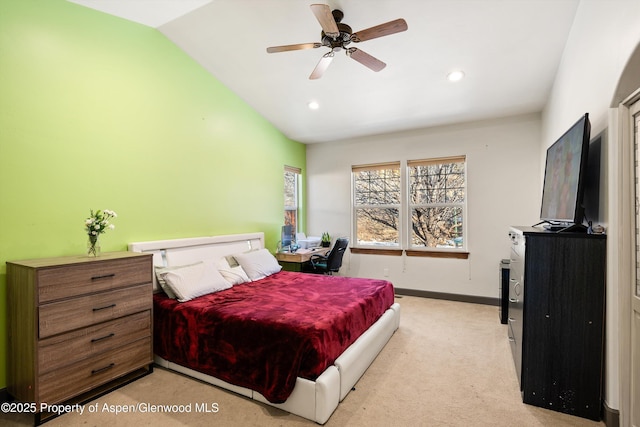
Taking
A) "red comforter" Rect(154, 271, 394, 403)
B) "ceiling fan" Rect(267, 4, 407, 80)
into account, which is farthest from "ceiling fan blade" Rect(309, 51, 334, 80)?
"red comforter" Rect(154, 271, 394, 403)

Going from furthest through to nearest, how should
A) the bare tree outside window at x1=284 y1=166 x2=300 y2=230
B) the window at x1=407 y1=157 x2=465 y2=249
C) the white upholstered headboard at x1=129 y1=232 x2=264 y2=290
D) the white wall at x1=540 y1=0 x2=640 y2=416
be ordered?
the bare tree outside window at x1=284 y1=166 x2=300 y2=230 < the window at x1=407 y1=157 x2=465 y2=249 < the white upholstered headboard at x1=129 y1=232 x2=264 y2=290 < the white wall at x1=540 y1=0 x2=640 y2=416

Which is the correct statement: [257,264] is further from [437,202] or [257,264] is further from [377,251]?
[437,202]

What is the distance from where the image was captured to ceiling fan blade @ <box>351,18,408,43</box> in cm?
212

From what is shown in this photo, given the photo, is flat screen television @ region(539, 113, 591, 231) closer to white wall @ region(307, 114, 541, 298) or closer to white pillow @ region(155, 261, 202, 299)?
white wall @ region(307, 114, 541, 298)

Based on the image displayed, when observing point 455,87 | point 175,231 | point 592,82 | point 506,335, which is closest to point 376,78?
point 455,87

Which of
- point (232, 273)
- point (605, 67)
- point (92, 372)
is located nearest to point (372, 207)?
point (232, 273)

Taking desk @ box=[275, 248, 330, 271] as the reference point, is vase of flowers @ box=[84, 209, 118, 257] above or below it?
above

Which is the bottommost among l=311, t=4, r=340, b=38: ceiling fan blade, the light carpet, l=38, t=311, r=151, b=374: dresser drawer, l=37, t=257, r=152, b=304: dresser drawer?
the light carpet

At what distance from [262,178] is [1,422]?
3.55 metres

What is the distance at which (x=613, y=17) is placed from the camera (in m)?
1.84

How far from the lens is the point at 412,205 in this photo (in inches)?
196

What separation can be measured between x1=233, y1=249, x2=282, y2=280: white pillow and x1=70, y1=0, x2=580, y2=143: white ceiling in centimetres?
217

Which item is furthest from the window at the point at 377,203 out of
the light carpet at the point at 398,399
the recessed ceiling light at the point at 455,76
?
the light carpet at the point at 398,399

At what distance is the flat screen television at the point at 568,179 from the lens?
2.04 meters
